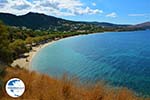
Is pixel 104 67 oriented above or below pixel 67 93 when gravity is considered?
below

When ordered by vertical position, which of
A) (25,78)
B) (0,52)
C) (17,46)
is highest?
(25,78)

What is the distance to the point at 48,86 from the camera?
641cm

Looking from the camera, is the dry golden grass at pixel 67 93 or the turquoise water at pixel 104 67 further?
the turquoise water at pixel 104 67

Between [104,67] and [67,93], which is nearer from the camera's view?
[67,93]

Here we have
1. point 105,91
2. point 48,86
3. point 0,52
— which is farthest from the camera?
point 0,52

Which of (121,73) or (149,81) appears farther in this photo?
(121,73)

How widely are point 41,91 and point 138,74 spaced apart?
1448 inches

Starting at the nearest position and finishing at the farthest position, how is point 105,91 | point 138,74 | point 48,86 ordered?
point 105,91 → point 48,86 → point 138,74

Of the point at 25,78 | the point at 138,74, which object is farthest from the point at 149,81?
the point at 25,78

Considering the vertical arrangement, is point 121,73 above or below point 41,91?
below

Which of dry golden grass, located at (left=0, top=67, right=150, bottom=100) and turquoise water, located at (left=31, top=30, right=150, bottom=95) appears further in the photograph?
turquoise water, located at (left=31, top=30, right=150, bottom=95)

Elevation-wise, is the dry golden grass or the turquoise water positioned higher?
the dry golden grass

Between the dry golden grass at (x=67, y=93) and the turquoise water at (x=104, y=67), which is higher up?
the dry golden grass at (x=67, y=93)

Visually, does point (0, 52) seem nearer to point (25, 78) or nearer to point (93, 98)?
point (25, 78)
